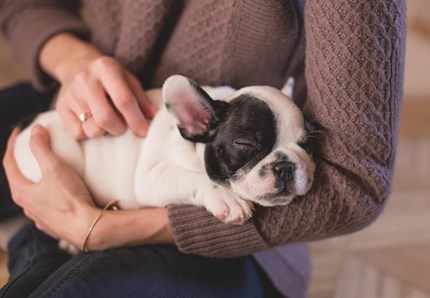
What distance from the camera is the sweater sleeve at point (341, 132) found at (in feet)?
2.31

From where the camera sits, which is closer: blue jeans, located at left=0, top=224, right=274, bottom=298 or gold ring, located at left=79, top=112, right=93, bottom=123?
blue jeans, located at left=0, top=224, right=274, bottom=298

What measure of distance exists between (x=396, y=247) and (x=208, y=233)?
0.78 metres

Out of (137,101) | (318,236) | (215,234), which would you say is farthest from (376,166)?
(137,101)

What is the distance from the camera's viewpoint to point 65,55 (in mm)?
1041

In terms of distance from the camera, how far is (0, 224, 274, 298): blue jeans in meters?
0.76

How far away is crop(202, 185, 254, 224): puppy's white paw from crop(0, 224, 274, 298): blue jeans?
0.14 m

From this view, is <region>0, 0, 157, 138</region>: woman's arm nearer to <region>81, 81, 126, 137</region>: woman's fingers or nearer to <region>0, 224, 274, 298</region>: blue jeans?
<region>81, 81, 126, 137</region>: woman's fingers

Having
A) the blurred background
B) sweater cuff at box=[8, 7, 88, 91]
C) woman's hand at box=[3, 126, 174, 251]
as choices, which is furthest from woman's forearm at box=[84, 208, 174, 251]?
sweater cuff at box=[8, 7, 88, 91]

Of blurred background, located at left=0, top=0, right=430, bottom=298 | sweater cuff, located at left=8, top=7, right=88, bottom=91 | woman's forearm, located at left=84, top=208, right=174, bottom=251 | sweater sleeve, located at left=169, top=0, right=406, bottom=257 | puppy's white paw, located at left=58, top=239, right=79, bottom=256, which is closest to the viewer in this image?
sweater sleeve, located at left=169, top=0, right=406, bottom=257

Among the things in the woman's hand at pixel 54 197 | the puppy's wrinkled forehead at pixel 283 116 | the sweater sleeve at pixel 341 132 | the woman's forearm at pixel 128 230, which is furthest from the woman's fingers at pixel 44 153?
the puppy's wrinkled forehead at pixel 283 116

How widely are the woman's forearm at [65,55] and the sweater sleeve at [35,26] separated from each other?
0.6 inches

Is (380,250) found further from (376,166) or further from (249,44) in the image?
(249,44)

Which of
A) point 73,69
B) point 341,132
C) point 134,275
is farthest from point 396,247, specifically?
point 73,69

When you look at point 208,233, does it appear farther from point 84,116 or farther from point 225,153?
point 84,116
